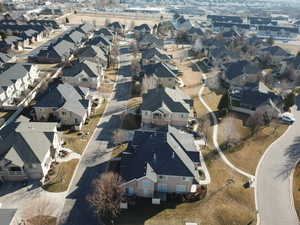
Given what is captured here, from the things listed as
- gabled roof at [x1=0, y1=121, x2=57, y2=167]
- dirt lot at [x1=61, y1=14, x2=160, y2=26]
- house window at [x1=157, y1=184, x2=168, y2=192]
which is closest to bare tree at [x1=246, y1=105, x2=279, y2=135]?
house window at [x1=157, y1=184, x2=168, y2=192]

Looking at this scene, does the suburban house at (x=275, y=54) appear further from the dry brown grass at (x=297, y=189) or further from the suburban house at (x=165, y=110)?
the dry brown grass at (x=297, y=189)

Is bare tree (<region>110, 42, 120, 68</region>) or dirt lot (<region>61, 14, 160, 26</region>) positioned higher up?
dirt lot (<region>61, 14, 160, 26</region>)

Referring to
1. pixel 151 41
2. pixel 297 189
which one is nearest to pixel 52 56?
pixel 151 41

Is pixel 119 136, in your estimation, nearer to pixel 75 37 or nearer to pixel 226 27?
pixel 75 37

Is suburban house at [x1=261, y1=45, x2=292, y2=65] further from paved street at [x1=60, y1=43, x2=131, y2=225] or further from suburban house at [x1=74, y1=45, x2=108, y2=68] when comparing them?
suburban house at [x1=74, y1=45, x2=108, y2=68]

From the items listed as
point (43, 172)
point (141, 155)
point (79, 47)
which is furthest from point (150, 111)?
point (79, 47)

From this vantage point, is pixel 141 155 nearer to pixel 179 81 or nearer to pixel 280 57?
pixel 179 81

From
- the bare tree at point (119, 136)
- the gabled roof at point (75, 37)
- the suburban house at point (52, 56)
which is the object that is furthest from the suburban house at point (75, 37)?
the bare tree at point (119, 136)
